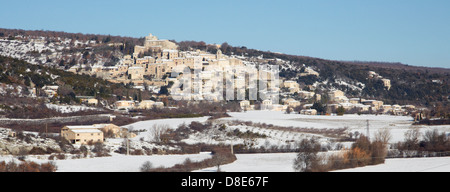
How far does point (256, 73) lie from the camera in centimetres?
7169

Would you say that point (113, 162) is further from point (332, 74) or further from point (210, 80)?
point (332, 74)

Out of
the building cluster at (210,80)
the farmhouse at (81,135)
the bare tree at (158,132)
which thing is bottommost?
the bare tree at (158,132)

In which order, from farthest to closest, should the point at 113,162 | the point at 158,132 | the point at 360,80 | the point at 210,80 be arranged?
the point at 360,80, the point at 210,80, the point at 158,132, the point at 113,162

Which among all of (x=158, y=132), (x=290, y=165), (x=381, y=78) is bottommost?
(x=158, y=132)

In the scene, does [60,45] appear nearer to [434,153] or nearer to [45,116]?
[45,116]

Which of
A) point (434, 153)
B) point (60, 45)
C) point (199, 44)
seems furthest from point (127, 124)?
point (199, 44)

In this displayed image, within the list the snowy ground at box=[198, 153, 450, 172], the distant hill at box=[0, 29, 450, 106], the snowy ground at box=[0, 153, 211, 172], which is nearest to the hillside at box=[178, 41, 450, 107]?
the distant hill at box=[0, 29, 450, 106]

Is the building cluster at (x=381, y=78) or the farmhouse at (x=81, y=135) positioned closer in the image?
the farmhouse at (x=81, y=135)

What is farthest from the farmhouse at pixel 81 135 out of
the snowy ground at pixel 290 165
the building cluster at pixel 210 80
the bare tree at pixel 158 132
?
the building cluster at pixel 210 80

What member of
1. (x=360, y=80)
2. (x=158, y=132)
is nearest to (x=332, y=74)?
(x=360, y=80)

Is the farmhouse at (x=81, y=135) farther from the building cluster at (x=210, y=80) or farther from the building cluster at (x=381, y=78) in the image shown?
the building cluster at (x=381, y=78)

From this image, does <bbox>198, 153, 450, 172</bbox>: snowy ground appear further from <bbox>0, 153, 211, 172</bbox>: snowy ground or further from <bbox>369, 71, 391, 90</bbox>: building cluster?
<bbox>369, 71, 391, 90</bbox>: building cluster

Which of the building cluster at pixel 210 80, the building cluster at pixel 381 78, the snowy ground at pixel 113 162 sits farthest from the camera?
the building cluster at pixel 381 78
